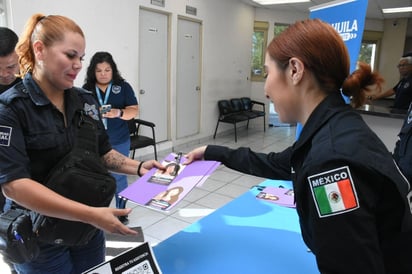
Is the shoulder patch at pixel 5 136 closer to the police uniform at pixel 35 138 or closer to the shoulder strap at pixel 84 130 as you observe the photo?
the police uniform at pixel 35 138

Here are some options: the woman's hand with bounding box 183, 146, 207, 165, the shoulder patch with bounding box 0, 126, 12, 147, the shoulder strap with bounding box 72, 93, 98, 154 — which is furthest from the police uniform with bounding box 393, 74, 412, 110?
the shoulder patch with bounding box 0, 126, 12, 147

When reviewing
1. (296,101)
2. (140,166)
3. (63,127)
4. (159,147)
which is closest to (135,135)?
(159,147)

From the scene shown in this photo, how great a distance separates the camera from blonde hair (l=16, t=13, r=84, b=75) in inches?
46.4

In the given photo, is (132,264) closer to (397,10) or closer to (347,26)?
(347,26)

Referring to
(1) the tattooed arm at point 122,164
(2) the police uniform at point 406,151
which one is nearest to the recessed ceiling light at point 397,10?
(2) the police uniform at point 406,151

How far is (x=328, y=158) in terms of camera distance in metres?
0.70

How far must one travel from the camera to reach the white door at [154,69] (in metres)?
5.05

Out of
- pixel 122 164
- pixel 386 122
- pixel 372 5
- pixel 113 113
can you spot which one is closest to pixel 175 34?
pixel 113 113

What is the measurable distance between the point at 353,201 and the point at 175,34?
529 cm

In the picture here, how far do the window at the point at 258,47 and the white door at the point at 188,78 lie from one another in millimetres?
2318

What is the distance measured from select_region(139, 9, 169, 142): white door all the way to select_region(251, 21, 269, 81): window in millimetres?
3255

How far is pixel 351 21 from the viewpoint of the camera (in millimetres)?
2463

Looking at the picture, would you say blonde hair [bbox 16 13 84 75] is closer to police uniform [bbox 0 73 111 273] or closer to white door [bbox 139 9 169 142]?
police uniform [bbox 0 73 111 273]

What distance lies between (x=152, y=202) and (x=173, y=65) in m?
4.62
